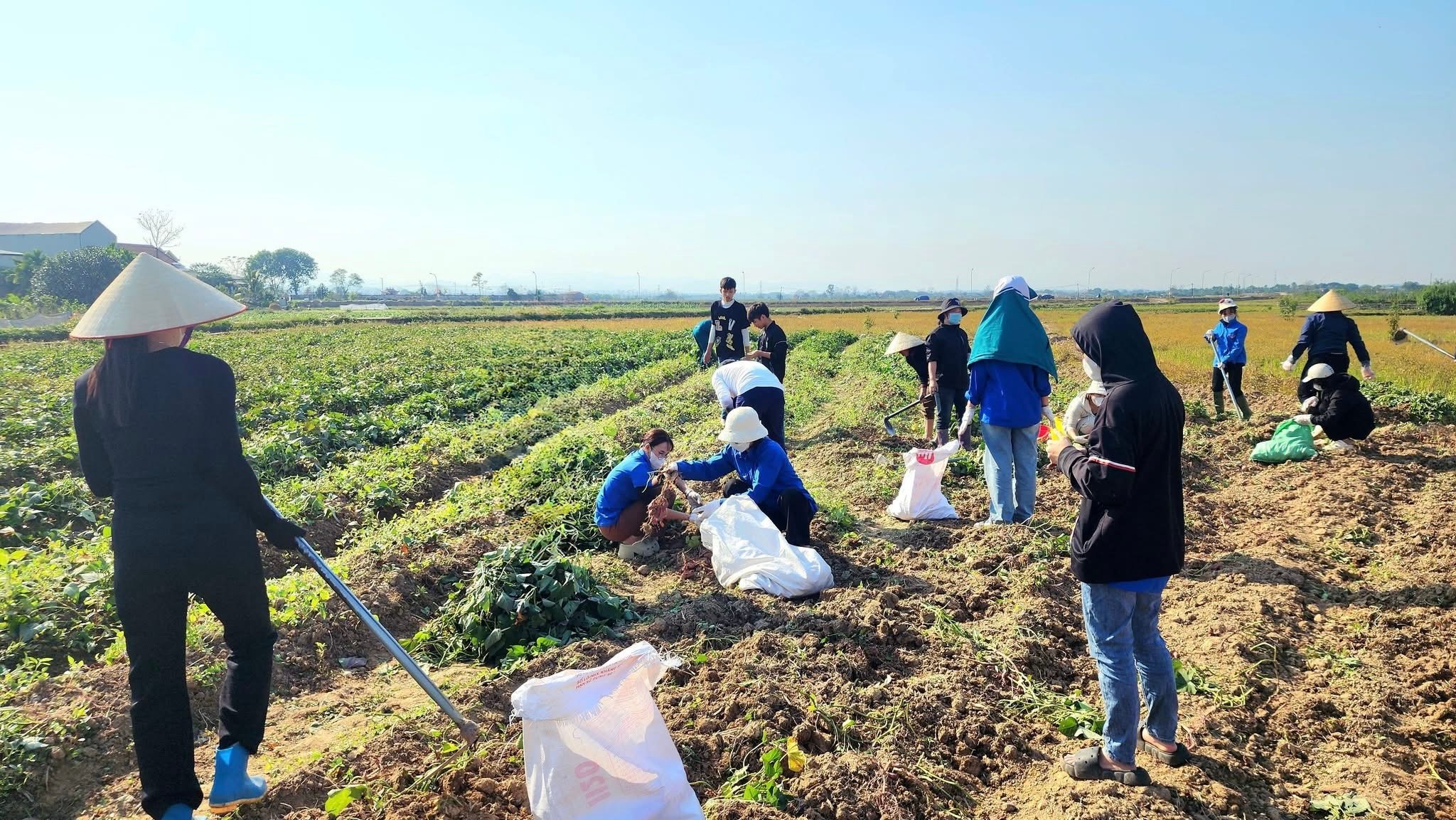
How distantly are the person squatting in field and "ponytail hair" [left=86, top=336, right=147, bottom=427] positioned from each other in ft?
35.7

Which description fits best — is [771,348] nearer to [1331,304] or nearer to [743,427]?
[743,427]

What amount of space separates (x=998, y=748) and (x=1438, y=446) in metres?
8.52

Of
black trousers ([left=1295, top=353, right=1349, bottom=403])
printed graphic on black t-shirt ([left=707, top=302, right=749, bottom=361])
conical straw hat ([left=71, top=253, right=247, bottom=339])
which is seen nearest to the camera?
conical straw hat ([left=71, top=253, right=247, bottom=339])

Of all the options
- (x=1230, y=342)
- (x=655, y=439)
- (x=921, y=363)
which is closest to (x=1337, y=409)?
(x=1230, y=342)

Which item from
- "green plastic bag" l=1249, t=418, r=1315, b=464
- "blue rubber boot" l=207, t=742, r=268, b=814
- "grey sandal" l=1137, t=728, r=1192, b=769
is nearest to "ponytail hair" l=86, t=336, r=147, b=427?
Result: "blue rubber boot" l=207, t=742, r=268, b=814

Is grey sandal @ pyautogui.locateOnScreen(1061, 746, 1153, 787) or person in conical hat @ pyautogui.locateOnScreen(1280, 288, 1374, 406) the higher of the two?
person in conical hat @ pyautogui.locateOnScreen(1280, 288, 1374, 406)

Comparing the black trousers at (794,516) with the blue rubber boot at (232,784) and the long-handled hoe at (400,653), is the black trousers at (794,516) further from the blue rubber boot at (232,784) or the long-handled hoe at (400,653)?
the blue rubber boot at (232,784)

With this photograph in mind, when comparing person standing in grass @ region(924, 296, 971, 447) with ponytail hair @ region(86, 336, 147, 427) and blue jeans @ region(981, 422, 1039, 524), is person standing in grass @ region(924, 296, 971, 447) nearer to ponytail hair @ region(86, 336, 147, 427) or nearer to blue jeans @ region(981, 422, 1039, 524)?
blue jeans @ region(981, 422, 1039, 524)

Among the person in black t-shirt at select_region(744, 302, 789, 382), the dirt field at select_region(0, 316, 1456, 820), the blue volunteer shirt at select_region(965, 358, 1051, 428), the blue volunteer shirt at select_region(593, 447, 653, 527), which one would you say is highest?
the person in black t-shirt at select_region(744, 302, 789, 382)

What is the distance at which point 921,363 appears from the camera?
980 centimetres

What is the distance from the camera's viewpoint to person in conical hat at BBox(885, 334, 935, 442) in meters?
9.37

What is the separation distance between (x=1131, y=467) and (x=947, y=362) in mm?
5664

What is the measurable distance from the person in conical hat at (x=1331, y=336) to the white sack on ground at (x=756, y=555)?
683 cm

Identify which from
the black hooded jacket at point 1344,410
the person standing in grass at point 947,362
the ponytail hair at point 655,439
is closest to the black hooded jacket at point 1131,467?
the ponytail hair at point 655,439
